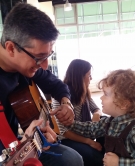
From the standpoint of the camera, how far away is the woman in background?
1798 millimetres

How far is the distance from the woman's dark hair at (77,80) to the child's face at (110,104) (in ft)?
2.26

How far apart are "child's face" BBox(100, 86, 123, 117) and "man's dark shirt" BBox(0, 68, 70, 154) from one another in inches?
17.0

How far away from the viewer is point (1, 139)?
3.95 feet

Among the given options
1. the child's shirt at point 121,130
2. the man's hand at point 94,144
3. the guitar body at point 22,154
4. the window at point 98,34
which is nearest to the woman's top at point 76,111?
the man's hand at point 94,144

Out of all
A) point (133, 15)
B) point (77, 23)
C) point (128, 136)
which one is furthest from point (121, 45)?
point (128, 136)

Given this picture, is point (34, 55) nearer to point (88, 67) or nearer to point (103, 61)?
point (88, 67)

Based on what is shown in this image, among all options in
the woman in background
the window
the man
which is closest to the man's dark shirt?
the man

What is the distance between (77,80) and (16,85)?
2.57ft

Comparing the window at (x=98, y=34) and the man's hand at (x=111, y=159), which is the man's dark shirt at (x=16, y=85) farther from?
the window at (x=98, y=34)

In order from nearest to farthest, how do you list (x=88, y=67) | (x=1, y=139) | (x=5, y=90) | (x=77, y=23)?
1. (x=1, y=139)
2. (x=5, y=90)
3. (x=88, y=67)
4. (x=77, y=23)

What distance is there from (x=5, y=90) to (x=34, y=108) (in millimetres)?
202

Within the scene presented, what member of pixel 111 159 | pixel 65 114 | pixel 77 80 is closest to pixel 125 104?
pixel 111 159

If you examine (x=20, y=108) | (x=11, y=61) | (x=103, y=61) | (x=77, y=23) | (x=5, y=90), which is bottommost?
(x=103, y=61)

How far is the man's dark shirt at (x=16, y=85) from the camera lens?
4.39 ft
